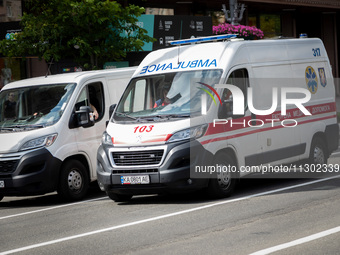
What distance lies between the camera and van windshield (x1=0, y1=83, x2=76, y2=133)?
1290cm

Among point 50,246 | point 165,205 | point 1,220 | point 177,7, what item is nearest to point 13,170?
point 1,220

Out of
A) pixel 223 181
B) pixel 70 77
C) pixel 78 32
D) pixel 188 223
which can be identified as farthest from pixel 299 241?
pixel 78 32

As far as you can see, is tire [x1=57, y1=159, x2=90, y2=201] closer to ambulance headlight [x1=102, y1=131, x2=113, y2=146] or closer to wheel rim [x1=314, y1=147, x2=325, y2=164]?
ambulance headlight [x1=102, y1=131, x2=113, y2=146]

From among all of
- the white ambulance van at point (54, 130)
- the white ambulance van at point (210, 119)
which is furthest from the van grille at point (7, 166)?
the white ambulance van at point (210, 119)

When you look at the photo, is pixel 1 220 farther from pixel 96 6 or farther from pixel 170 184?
pixel 96 6

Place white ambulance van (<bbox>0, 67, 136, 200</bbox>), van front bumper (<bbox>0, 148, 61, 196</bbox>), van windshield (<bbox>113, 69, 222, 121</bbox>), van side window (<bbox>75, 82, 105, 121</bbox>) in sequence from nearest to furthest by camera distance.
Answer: van windshield (<bbox>113, 69, 222, 121</bbox>), van front bumper (<bbox>0, 148, 61, 196</bbox>), white ambulance van (<bbox>0, 67, 136, 200</bbox>), van side window (<bbox>75, 82, 105, 121</bbox>)

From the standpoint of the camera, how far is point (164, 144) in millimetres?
11125

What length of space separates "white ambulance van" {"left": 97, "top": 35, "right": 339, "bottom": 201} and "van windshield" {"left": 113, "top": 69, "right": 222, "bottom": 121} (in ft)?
0.06

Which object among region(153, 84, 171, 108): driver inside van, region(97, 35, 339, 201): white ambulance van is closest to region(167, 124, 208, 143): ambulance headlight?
region(97, 35, 339, 201): white ambulance van

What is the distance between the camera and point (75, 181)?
12.9 metres

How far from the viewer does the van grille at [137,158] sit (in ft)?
36.7

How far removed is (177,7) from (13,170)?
21.6 meters

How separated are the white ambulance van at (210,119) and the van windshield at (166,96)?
0.02 metres

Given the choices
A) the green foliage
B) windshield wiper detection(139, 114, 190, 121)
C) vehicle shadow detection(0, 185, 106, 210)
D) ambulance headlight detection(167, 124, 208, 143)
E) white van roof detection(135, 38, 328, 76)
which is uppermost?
the green foliage
